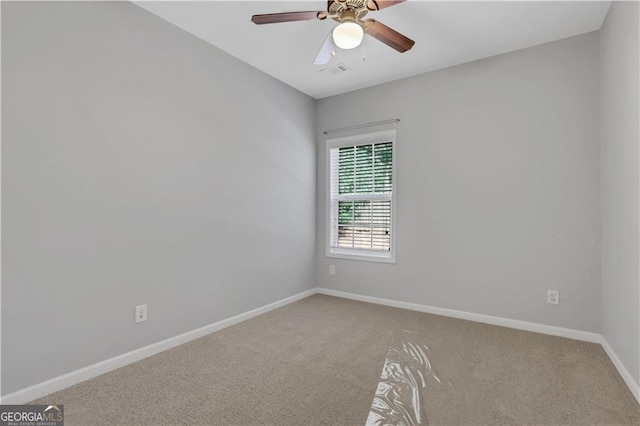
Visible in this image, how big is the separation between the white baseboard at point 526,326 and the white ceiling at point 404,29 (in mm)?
2536

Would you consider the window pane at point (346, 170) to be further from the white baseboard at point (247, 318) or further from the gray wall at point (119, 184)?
the white baseboard at point (247, 318)

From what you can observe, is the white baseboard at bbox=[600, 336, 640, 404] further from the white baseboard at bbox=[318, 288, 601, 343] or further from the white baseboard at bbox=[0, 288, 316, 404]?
the white baseboard at bbox=[0, 288, 316, 404]

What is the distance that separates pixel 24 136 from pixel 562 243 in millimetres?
3992

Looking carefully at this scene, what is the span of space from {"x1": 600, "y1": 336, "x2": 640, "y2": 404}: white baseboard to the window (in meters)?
1.89

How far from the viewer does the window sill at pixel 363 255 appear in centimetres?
373

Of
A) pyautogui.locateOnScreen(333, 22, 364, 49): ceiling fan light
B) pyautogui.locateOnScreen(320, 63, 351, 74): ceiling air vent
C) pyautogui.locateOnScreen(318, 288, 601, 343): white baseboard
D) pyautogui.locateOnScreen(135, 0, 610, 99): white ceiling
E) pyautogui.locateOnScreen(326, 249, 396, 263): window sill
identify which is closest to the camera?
pyautogui.locateOnScreen(333, 22, 364, 49): ceiling fan light

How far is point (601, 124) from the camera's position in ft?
8.51

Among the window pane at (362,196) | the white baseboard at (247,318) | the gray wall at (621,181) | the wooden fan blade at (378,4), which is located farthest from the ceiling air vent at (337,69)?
the white baseboard at (247,318)

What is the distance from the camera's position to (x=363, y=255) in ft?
12.9

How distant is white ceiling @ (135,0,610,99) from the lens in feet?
7.68

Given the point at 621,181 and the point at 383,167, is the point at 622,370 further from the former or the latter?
the point at 383,167

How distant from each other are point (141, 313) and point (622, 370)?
11.0 feet
